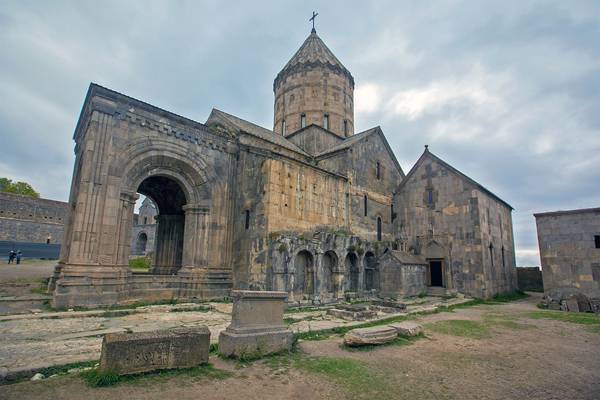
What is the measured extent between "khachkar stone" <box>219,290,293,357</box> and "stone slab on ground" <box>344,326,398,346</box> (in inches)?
51.8

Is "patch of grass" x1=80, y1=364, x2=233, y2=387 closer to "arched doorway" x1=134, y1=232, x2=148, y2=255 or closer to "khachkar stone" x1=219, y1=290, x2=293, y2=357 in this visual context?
"khachkar stone" x1=219, y1=290, x2=293, y2=357

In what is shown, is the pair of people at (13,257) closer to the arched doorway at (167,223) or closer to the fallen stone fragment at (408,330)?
the arched doorway at (167,223)

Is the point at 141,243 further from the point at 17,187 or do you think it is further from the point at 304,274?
the point at 304,274

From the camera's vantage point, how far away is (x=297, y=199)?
15.3 m

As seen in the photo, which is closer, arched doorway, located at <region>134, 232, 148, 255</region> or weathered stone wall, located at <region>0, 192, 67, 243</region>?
weathered stone wall, located at <region>0, 192, 67, 243</region>

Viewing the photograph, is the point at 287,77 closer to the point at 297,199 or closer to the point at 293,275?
the point at 297,199

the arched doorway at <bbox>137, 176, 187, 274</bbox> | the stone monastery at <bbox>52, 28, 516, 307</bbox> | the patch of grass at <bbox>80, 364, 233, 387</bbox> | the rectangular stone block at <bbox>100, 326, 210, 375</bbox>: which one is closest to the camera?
the patch of grass at <bbox>80, 364, 233, 387</bbox>

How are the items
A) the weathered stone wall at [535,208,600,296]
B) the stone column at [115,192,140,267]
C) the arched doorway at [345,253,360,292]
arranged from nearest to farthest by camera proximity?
the stone column at [115,192,140,267], the weathered stone wall at [535,208,600,296], the arched doorway at [345,253,360,292]

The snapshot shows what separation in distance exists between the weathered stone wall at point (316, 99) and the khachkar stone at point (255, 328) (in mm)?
19261

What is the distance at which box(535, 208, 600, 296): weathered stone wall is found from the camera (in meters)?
15.0

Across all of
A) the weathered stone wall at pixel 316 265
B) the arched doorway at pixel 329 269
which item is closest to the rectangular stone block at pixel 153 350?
the weathered stone wall at pixel 316 265

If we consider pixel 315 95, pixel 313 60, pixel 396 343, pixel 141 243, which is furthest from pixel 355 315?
pixel 141 243

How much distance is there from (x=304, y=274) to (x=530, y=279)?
2073 cm

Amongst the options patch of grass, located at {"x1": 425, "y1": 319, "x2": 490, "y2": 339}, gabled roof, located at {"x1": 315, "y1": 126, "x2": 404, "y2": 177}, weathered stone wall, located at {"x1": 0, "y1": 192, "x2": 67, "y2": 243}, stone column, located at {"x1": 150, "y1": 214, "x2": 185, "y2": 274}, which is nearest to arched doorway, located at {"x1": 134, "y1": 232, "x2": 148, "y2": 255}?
weathered stone wall, located at {"x1": 0, "y1": 192, "x2": 67, "y2": 243}
